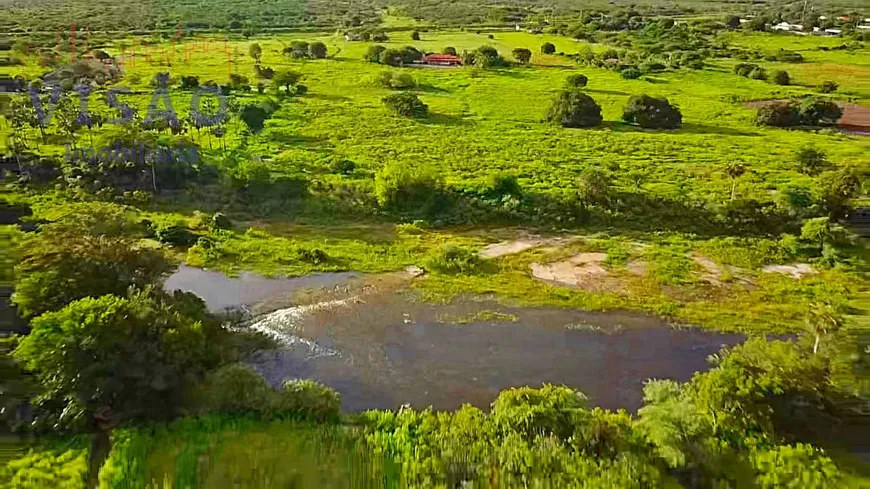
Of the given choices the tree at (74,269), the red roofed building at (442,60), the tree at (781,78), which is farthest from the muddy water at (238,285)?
the tree at (781,78)

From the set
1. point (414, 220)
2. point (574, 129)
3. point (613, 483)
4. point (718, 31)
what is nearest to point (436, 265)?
point (414, 220)

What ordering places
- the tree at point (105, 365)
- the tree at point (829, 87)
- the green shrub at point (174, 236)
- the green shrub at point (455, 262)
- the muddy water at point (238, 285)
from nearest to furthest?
the tree at point (105, 365) → the muddy water at point (238, 285) → the green shrub at point (455, 262) → the green shrub at point (174, 236) → the tree at point (829, 87)

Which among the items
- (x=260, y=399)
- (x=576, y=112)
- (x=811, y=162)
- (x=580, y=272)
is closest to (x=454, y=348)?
(x=260, y=399)

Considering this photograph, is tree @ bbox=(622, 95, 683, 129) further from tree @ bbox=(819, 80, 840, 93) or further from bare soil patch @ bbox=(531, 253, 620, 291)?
bare soil patch @ bbox=(531, 253, 620, 291)

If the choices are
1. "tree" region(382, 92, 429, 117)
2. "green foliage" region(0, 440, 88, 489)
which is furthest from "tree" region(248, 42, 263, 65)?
"green foliage" region(0, 440, 88, 489)

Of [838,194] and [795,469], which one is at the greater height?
[838,194]

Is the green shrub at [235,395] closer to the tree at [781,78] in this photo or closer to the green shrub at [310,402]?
the green shrub at [310,402]

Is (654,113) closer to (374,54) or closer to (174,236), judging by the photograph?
(174,236)
